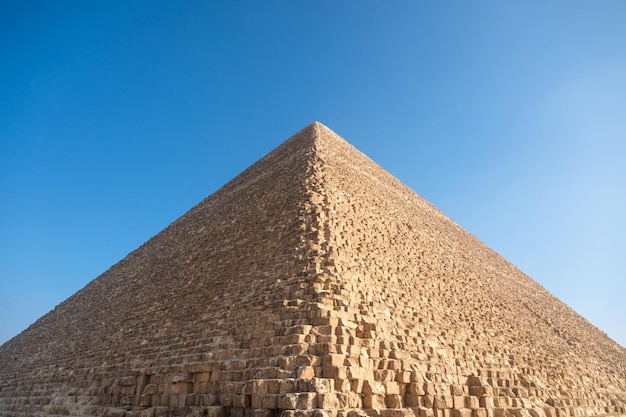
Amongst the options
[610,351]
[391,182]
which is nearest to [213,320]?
[391,182]

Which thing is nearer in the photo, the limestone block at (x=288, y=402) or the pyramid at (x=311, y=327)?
the limestone block at (x=288, y=402)

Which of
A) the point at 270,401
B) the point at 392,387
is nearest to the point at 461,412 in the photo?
the point at 392,387

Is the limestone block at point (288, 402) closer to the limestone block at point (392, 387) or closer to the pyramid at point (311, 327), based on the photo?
the pyramid at point (311, 327)

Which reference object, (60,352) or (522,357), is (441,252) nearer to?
(522,357)

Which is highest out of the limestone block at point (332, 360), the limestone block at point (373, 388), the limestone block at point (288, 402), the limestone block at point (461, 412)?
the limestone block at point (332, 360)

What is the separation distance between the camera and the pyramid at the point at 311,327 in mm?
6508

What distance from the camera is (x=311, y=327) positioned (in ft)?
22.1

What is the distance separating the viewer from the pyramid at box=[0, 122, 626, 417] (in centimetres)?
651

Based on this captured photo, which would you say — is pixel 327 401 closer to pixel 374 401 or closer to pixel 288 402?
pixel 288 402

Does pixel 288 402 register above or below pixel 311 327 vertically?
below

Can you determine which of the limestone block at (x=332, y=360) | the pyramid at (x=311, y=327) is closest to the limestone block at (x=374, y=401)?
the pyramid at (x=311, y=327)

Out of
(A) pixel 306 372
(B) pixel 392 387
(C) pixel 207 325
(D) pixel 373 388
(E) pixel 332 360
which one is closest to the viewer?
(A) pixel 306 372

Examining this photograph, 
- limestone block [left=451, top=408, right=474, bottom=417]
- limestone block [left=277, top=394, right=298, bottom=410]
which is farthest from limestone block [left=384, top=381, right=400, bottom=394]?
limestone block [left=277, top=394, right=298, bottom=410]

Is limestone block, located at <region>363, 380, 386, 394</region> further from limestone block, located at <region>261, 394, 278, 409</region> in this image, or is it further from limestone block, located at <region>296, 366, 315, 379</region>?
limestone block, located at <region>261, 394, 278, 409</region>
